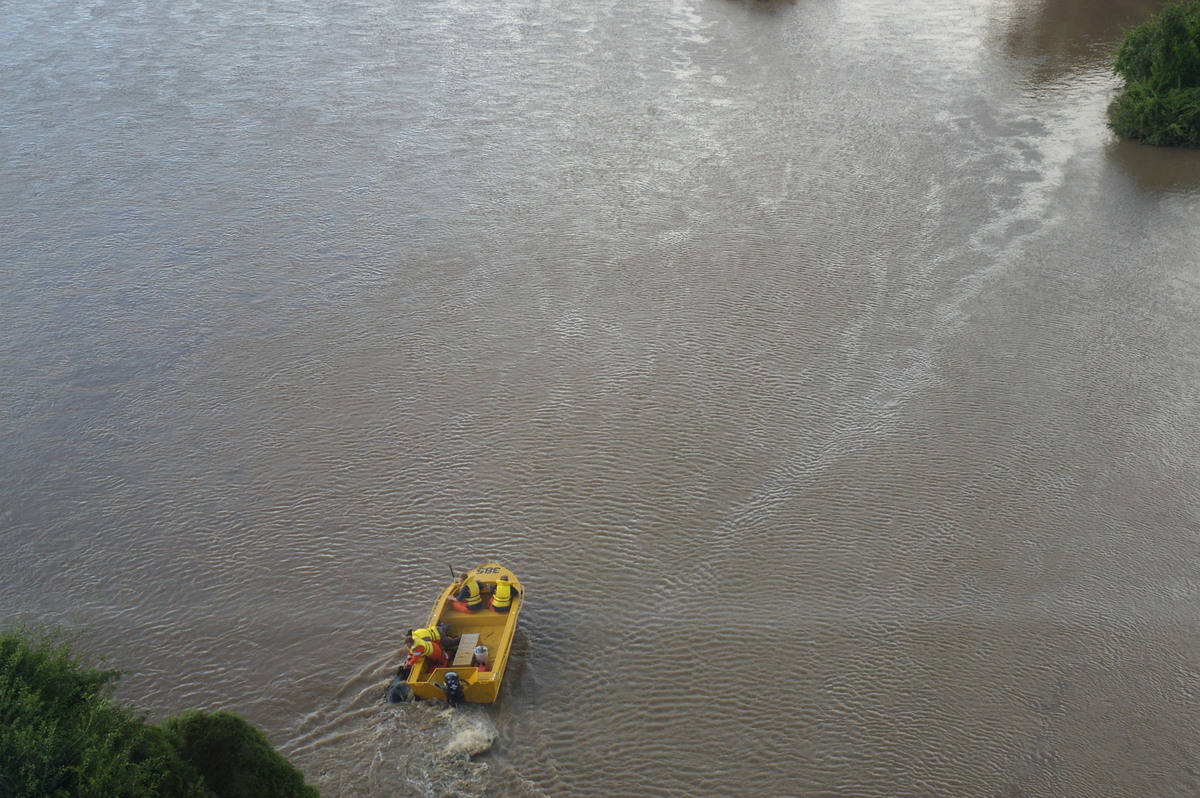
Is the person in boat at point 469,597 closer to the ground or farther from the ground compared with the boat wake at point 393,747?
farther from the ground

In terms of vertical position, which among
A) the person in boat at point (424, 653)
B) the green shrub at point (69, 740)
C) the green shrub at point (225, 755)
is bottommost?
the person in boat at point (424, 653)

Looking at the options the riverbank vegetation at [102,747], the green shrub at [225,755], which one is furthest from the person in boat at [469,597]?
the green shrub at [225,755]

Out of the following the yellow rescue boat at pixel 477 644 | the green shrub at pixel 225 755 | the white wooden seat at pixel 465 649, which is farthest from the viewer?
the white wooden seat at pixel 465 649

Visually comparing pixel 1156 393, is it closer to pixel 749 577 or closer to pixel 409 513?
pixel 749 577

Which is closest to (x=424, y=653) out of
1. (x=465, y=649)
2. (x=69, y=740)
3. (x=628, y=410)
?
(x=465, y=649)

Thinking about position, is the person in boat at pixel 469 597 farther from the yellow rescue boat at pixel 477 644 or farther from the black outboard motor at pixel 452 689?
the black outboard motor at pixel 452 689

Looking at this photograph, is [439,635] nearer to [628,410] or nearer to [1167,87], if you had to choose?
[628,410]

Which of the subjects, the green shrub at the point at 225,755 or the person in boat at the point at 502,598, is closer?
the green shrub at the point at 225,755

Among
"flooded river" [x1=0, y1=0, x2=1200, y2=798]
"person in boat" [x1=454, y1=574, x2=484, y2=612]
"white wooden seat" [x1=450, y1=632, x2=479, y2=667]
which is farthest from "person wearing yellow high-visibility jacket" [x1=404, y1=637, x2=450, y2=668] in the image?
"person in boat" [x1=454, y1=574, x2=484, y2=612]
